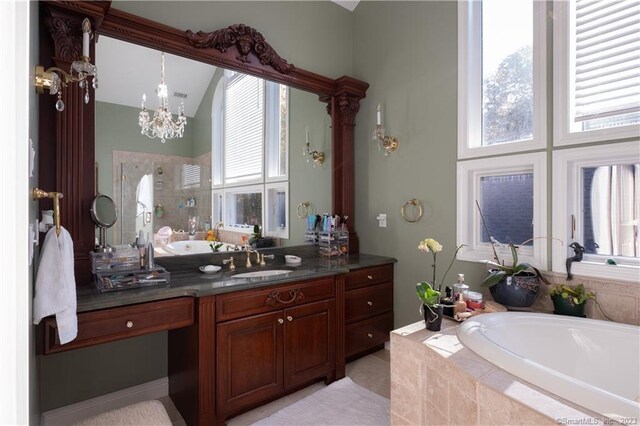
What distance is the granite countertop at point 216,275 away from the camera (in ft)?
5.30

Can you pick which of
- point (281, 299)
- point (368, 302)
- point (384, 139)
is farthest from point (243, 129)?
point (368, 302)

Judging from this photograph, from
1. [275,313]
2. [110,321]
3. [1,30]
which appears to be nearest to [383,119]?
[275,313]

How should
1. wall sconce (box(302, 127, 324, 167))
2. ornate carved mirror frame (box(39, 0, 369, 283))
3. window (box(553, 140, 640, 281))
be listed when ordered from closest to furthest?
ornate carved mirror frame (box(39, 0, 369, 283))
window (box(553, 140, 640, 281))
wall sconce (box(302, 127, 324, 167))

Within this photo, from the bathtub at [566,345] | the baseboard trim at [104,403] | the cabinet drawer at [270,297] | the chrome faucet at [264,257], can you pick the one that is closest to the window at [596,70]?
the bathtub at [566,345]

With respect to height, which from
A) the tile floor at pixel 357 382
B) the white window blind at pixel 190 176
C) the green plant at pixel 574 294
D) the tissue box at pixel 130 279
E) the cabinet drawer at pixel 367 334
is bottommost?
the tile floor at pixel 357 382

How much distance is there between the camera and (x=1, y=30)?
50cm

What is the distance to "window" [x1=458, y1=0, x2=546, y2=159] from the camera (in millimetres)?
2119

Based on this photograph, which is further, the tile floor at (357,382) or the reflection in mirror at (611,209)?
the tile floor at (357,382)

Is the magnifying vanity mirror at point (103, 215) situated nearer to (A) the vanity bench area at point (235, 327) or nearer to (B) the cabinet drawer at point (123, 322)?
(A) the vanity bench area at point (235, 327)

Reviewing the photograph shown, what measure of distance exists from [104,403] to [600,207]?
3226 millimetres

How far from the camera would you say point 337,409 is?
2086 millimetres

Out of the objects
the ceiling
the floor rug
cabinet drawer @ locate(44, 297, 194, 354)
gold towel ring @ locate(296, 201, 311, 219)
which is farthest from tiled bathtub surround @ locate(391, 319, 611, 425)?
the ceiling

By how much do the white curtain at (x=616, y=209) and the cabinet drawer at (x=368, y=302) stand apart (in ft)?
4.95

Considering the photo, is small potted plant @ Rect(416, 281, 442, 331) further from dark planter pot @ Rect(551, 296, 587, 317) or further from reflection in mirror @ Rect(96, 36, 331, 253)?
reflection in mirror @ Rect(96, 36, 331, 253)
